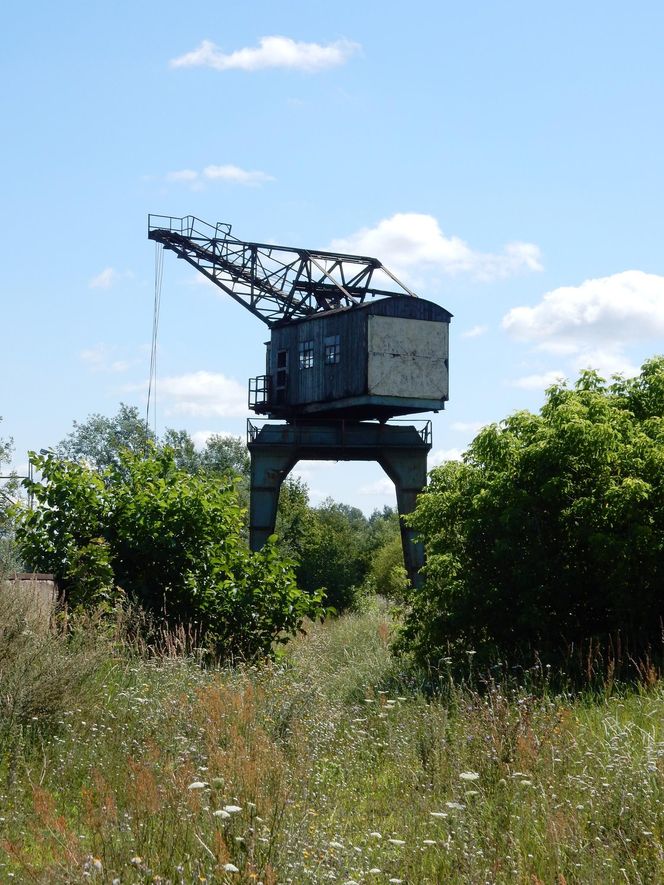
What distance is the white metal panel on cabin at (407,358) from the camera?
98.4 ft

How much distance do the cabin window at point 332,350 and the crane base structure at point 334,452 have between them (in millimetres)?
2109

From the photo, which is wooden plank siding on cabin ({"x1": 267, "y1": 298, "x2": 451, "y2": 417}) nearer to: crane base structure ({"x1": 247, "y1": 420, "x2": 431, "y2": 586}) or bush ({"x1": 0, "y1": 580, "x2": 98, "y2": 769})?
crane base structure ({"x1": 247, "y1": 420, "x2": 431, "y2": 586})

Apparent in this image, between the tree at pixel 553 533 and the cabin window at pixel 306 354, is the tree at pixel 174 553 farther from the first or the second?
the cabin window at pixel 306 354

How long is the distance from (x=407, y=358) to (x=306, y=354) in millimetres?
3504

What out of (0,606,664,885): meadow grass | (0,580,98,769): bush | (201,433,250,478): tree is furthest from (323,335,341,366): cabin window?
(201,433,250,478): tree

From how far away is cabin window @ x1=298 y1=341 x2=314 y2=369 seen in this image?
32.0 metres

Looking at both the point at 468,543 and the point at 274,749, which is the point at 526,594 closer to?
the point at 468,543

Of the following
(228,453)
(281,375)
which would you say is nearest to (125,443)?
(228,453)

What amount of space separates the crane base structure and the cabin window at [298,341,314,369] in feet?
6.30

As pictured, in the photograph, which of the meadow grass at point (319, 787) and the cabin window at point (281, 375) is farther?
the cabin window at point (281, 375)

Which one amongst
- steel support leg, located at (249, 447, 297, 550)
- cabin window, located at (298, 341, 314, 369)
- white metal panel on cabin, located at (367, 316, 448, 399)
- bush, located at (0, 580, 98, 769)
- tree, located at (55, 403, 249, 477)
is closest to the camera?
bush, located at (0, 580, 98, 769)

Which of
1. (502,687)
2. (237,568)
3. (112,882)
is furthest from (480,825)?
(237,568)

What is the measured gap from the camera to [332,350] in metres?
31.1

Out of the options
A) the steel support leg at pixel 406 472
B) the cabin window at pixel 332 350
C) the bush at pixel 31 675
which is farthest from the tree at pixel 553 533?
the steel support leg at pixel 406 472
